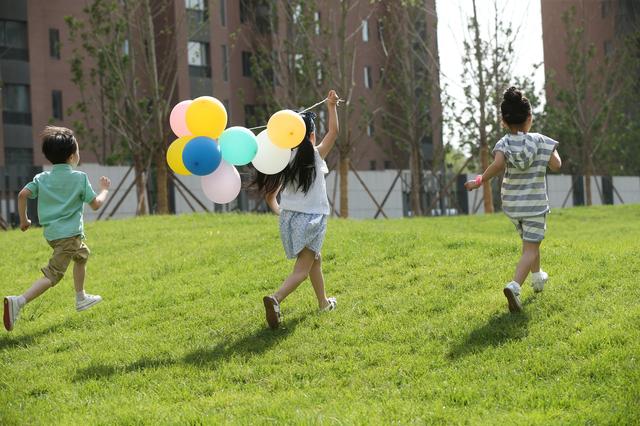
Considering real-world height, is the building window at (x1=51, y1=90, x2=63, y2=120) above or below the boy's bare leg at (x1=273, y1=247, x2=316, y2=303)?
above

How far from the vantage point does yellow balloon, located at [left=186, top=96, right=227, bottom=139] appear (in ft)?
20.1

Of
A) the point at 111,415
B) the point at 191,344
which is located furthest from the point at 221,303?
the point at 111,415

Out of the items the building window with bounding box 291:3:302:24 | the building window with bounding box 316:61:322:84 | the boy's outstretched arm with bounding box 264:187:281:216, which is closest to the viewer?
the boy's outstretched arm with bounding box 264:187:281:216

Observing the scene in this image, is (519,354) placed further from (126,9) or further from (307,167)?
(126,9)

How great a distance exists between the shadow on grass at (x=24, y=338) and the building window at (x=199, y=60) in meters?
28.2

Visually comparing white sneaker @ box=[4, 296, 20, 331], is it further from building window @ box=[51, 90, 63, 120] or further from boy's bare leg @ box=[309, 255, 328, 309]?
building window @ box=[51, 90, 63, 120]

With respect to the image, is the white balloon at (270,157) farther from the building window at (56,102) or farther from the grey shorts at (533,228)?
the building window at (56,102)

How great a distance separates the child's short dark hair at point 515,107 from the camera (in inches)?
238

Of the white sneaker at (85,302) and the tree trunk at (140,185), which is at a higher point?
the tree trunk at (140,185)

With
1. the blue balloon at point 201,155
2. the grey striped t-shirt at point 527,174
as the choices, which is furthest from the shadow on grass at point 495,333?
the blue balloon at point 201,155

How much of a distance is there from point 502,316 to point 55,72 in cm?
2934

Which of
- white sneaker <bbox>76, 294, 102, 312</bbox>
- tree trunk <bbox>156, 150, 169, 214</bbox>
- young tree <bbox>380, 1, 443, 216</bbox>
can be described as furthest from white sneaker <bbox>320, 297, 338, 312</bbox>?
young tree <bbox>380, 1, 443, 216</bbox>

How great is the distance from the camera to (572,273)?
6.76m

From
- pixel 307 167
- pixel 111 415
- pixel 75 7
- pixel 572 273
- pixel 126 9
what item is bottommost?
pixel 111 415
